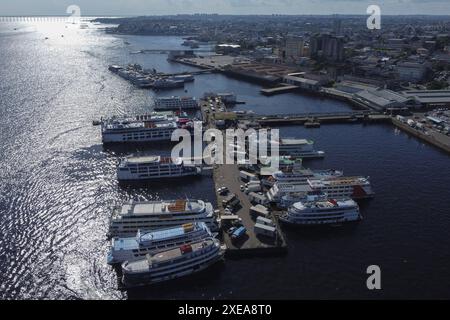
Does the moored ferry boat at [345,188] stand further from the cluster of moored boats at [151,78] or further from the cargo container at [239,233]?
the cluster of moored boats at [151,78]

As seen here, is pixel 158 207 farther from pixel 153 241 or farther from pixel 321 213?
pixel 321 213

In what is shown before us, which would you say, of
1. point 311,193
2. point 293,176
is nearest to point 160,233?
point 311,193

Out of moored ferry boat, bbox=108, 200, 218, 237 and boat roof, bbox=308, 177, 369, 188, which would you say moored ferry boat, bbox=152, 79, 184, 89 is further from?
moored ferry boat, bbox=108, 200, 218, 237

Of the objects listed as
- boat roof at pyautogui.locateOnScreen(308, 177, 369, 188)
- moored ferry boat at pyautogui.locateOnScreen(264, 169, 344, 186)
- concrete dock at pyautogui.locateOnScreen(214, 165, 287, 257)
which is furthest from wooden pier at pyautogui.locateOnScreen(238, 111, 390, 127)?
concrete dock at pyautogui.locateOnScreen(214, 165, 287, 257)
